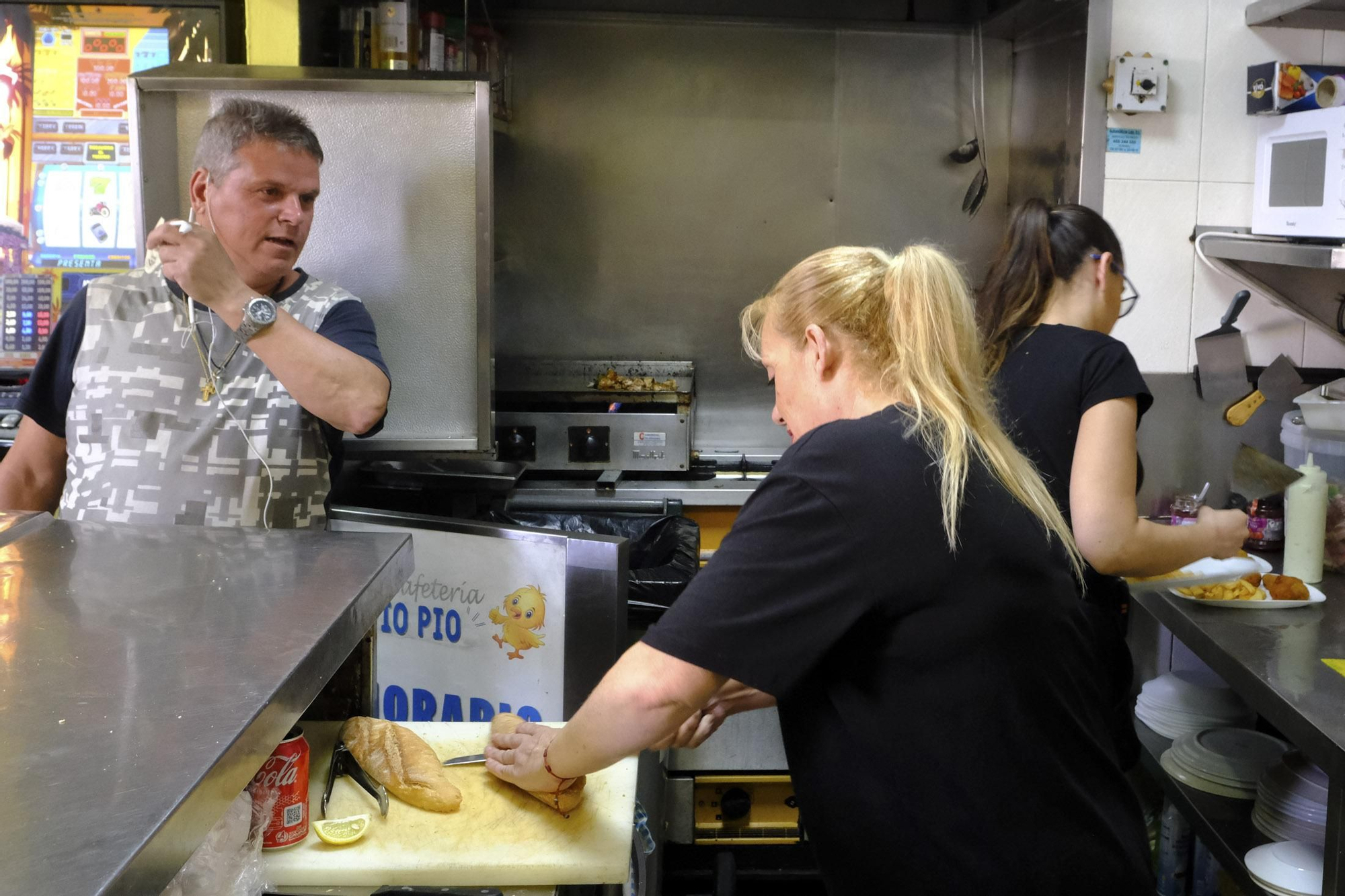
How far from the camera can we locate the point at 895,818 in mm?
1164

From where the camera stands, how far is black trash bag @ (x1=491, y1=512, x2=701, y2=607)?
8.51 feet

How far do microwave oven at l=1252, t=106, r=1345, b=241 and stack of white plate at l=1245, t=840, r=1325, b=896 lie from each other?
1.32 metres

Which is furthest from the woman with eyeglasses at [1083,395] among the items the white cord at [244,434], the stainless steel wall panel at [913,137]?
the stainless steel wall panel at [913,137]

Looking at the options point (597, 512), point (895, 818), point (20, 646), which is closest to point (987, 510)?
point (895, 818)

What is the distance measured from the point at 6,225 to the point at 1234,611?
3.09 meters

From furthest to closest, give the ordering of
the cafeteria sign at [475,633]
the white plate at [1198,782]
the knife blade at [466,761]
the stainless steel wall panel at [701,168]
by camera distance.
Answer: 1. the stainless steel wall panel at [701,168]
2. the white plate at [1198,782]
3. the cafeteria sign at [475,633]
4. the knife blade at [466,761]

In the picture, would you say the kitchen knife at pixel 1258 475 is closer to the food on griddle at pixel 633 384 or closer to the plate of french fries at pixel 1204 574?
the plate of french fries at pixel 1204 574

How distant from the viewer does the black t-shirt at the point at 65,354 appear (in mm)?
2031

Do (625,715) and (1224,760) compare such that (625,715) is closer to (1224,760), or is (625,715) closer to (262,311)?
(262,311)

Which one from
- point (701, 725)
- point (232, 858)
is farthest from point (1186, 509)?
point (232, 858)

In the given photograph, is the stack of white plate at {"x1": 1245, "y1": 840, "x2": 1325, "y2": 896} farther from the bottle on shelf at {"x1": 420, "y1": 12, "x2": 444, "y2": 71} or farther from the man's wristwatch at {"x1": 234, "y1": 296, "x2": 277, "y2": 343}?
the bottle on shelf at {"x1": 420, "y1": 12, "x2": 444, "y2": 71}

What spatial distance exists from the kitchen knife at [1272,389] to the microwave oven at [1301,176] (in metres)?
0.33

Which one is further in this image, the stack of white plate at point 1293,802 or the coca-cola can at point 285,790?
the stack of white plate at point 1293,802

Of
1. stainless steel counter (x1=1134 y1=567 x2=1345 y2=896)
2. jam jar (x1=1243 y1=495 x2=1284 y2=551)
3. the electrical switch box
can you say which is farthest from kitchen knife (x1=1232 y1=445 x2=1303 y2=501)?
the electrical switch box
